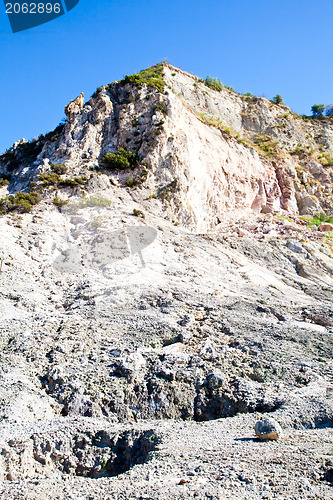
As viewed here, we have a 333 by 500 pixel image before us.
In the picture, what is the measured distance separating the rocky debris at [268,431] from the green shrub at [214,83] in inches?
1493

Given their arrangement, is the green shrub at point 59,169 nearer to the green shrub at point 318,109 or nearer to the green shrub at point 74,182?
the green shrub at point 74,182

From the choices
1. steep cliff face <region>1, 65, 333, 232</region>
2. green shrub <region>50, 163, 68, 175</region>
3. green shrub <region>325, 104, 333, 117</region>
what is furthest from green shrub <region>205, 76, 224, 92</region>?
green shrub <region>50, 163, 68, 175</region>

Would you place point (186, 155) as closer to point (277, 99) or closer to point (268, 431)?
point (268, 431)

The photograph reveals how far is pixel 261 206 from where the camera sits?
29.2m

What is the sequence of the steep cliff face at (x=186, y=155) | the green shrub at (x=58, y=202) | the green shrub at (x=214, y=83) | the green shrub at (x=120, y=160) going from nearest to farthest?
the green shrub at (x=58, y=202)
the green shrub at (x=120, y=160)
the steep cliff face at (x=186, y=155)
the green shrub at (x=214, y=83)

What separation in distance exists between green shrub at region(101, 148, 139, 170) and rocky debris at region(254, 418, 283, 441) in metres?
17.8

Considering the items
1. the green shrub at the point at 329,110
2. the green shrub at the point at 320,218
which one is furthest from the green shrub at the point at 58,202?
the green shrub at the point at 329,110

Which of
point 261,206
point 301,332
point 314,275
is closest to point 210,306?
point 301,332

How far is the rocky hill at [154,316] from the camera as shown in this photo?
6.47 metres

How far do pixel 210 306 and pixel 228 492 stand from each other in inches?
328

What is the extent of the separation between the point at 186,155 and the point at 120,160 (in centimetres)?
464

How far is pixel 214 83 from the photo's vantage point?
3984cm

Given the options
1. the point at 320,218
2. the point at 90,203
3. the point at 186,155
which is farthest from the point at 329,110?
the point at 90,203

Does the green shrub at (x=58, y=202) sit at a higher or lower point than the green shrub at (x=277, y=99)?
lower
